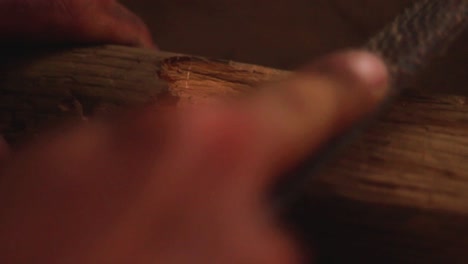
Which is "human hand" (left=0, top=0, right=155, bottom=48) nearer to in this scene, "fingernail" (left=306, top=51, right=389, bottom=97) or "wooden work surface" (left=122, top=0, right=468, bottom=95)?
"fingernail" (left=306, top=51, right=389, bottom=97)

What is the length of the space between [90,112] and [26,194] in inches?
9.2

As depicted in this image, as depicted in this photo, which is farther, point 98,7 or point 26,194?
point 98,7

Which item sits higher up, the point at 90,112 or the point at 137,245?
the point at 90,112

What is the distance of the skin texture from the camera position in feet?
1.11

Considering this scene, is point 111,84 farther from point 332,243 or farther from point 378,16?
point 378,16

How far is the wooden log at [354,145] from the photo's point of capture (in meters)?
0.51

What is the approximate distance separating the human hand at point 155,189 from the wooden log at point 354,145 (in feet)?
0.40

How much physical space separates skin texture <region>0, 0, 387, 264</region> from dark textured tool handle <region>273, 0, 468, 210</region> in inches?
0.9

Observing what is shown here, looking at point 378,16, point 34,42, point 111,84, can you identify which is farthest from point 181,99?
point 378,16

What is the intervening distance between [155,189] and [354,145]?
0.79 feet

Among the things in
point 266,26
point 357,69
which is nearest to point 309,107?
point 357,69

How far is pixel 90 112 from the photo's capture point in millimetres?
577

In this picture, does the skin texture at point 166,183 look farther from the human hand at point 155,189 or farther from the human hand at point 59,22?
the human hand at point 59,22

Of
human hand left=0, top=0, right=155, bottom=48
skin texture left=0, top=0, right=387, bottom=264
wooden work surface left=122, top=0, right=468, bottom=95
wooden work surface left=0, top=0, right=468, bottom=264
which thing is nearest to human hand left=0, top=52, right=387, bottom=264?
skin texture left=0, top=0, right=387, bottom=264
